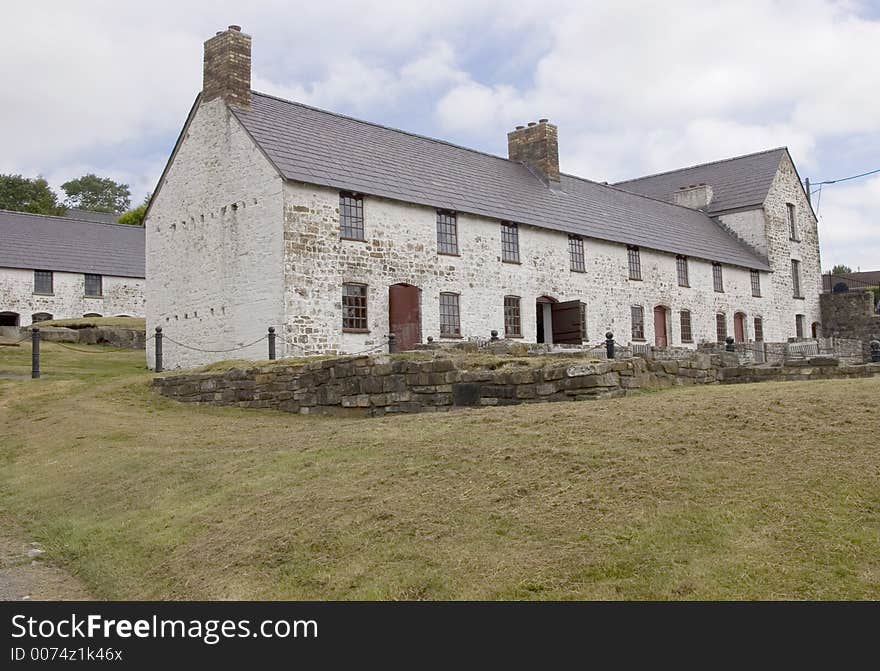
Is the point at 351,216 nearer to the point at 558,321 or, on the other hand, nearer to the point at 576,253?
the point at 558,321

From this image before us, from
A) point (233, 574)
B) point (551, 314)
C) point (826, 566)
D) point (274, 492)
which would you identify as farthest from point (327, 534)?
point (551, 314)

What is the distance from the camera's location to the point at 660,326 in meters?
37.1

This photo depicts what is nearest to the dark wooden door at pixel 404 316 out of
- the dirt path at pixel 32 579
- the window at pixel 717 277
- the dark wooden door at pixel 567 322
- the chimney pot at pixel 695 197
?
the dark wooden door at pixel 567 322

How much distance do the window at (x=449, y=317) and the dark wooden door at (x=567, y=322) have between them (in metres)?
5.27

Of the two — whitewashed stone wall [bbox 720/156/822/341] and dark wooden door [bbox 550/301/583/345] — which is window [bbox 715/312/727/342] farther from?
dark wooden door [bbox 550/301/583/345]

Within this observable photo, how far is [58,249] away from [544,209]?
2810 cm

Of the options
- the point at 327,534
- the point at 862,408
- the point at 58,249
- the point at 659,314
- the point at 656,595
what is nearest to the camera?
the point at 656,595

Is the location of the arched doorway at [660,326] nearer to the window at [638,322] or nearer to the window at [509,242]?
the window at [638,322]

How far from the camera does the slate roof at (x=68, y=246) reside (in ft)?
145

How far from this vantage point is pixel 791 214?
47.9m

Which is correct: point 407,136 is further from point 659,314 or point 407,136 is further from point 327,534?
point 327,534

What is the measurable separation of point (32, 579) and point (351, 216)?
748 inches

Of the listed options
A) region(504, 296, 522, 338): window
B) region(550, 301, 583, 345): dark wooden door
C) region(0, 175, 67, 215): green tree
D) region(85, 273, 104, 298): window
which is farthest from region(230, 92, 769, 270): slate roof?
region(0, 175, 67, 215): green tree

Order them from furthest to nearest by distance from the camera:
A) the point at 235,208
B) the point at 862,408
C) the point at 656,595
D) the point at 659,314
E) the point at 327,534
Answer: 1. the point at 659,314
2. the point at 235,208
3. the point at 862,408
4. the point at 327,534
5. the point at 656,595
